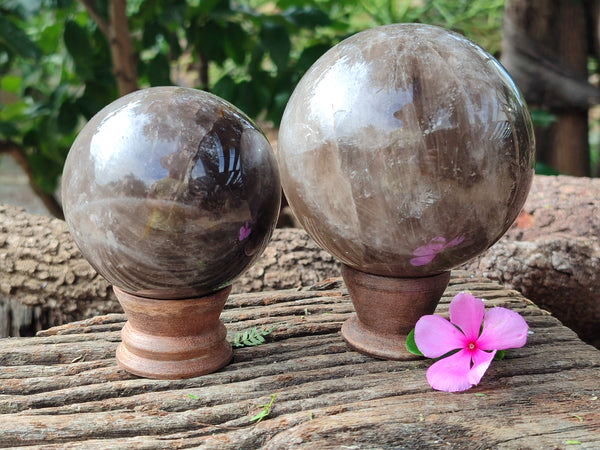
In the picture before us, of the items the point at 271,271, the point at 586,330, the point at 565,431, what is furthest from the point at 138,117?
the point at 586,330

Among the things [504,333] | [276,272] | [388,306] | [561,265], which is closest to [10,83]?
[276,272]

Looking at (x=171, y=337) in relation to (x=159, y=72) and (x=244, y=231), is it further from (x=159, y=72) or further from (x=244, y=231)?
(x=159, y=72)

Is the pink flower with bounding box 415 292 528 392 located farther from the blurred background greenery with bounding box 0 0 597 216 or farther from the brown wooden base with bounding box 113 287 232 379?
the blurred background greenery with bounding box 0 0 597 216

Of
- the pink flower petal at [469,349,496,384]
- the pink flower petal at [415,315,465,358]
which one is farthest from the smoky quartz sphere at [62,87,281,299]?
the pink flower petal at [469,349,496,384]

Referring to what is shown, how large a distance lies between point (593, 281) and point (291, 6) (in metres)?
1.68

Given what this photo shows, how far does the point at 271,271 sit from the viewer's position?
1.89 m

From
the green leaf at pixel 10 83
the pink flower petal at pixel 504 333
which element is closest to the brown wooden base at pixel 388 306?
the pink flower petal at pixel 504 333

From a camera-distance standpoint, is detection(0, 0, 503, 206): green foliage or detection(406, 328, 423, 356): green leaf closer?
detection(406, 328, 423, 356): green leaf

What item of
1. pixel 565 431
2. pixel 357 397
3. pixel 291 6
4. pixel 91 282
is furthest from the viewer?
pixel 291 6

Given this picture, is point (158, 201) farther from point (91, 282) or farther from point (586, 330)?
point (586, 330)

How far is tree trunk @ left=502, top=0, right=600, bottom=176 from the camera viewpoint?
343 cm

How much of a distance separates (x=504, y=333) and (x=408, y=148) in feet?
1.51

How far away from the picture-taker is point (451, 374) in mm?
1200

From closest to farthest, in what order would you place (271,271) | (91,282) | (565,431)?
(565,431), (91,282), (271,271)
